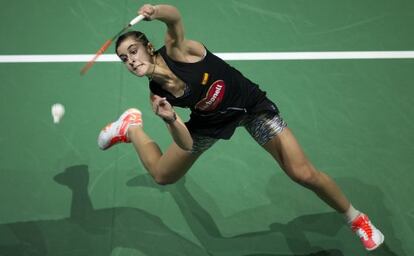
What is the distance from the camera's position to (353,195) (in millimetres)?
5328

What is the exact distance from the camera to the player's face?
3920mm

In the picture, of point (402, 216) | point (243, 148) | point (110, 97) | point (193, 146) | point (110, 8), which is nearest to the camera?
point (193, 146)

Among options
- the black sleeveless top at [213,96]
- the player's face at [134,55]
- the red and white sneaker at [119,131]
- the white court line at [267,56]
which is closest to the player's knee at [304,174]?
the black sleeveless top at [213,96]

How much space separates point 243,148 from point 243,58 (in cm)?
107

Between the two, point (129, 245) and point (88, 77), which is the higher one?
point (88, 77)

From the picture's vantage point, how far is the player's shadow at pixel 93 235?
5.21 m

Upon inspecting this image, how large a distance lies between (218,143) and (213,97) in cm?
157

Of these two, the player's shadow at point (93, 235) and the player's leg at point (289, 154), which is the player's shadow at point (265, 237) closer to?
the player's shadow at point (93, 235)

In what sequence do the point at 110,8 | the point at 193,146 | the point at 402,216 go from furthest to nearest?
the point at 110,8
the point at 402,216
the point at 193,146

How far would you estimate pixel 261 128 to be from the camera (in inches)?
176

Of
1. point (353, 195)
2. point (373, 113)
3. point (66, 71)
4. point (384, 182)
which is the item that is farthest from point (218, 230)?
point (66, 71)

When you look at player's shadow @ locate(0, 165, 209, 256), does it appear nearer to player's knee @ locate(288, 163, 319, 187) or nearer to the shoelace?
player's knee @ locate(288, 163, 319, 187)

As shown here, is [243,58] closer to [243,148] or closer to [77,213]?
[243,148]

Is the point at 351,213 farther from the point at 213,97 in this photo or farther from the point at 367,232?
the point at 213,97
